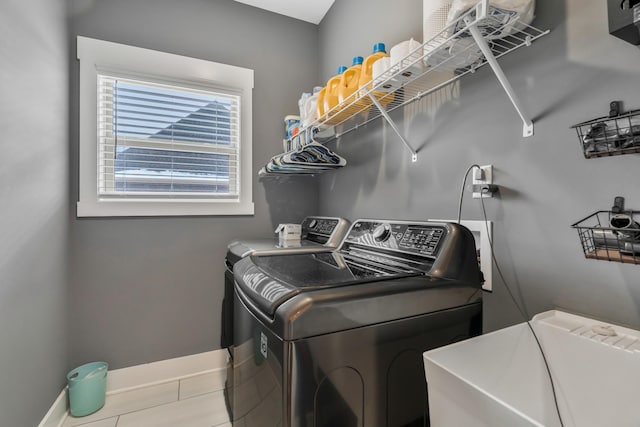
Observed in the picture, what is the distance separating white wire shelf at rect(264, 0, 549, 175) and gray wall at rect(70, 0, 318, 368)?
1.09 metres

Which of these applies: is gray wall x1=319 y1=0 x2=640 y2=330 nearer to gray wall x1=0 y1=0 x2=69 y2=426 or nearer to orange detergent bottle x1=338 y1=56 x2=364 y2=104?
orange detergent bottle x1=338 y1=56 x2=364 y2=104

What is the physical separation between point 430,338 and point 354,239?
0.63m

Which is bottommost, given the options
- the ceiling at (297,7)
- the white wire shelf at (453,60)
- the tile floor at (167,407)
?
the tile floor at (167,407)

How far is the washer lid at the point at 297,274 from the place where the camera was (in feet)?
2.79

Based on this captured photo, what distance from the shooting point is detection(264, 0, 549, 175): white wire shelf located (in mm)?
873

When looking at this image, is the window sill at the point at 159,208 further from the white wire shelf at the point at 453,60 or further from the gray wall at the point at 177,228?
the white wire shelf at the point at 453,60

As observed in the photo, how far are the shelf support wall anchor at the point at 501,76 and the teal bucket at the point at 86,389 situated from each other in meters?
2.57

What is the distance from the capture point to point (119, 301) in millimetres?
2104

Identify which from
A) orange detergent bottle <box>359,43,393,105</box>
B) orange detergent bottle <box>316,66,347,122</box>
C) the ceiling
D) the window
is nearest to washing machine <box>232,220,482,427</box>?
orange detergent bottle <box>359,43,393,105</box>

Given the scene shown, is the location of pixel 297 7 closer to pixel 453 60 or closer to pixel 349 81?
pixel 349 81

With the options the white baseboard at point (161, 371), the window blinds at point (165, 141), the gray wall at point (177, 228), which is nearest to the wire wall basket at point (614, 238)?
the gray wall at point (177, 228)

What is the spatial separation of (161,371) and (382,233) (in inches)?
77.0

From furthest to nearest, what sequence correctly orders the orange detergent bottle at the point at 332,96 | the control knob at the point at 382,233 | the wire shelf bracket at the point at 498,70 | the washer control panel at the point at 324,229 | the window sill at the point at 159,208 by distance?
1. the window sill at the point at 159,208
2. the washer control panel at the point at 324,229
3. the orange detergent bottle at the point at 332,96
4. the control knob at the point at 382,233
5. the wire shelf bracket at the point at 498,70

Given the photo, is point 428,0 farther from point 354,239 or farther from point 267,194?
point 267,194
